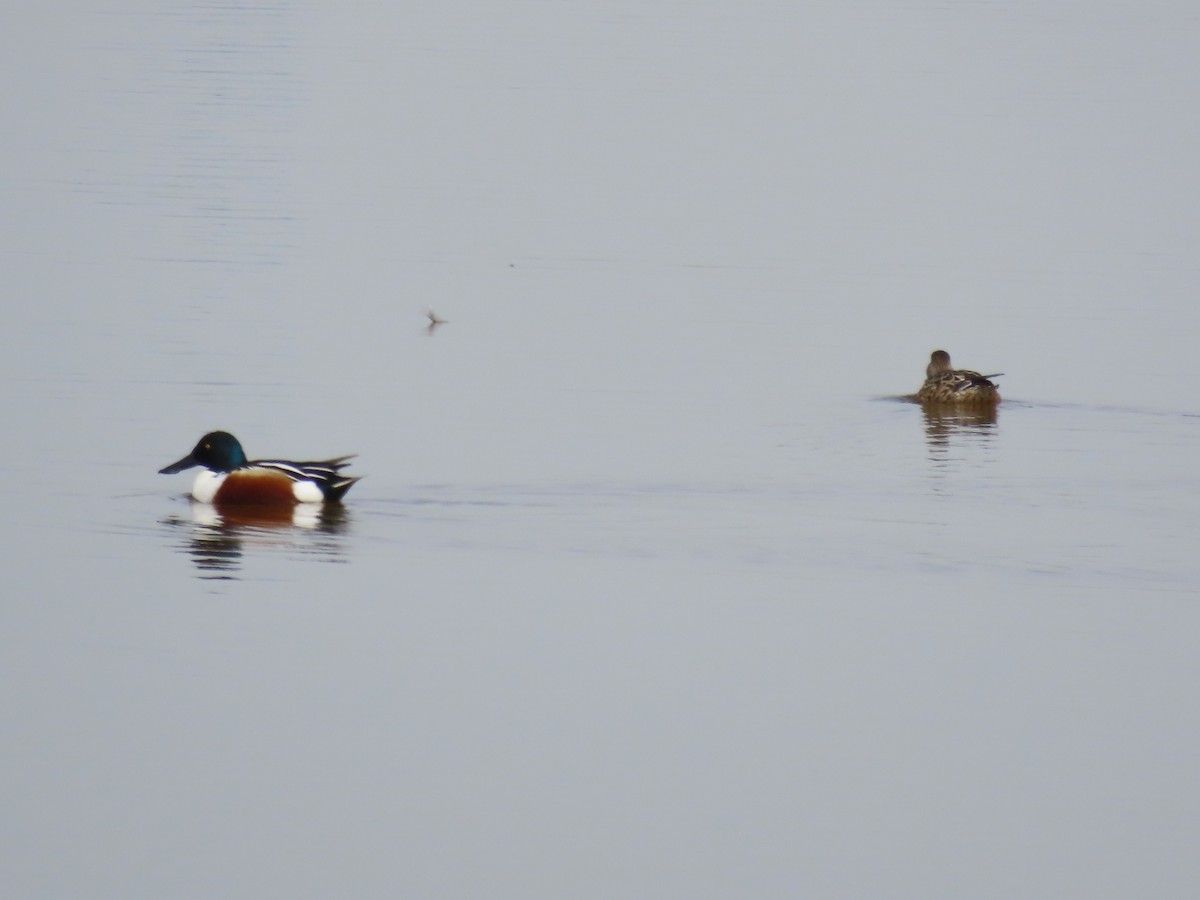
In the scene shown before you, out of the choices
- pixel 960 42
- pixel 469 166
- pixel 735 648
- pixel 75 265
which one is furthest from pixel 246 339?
pixel 960 42

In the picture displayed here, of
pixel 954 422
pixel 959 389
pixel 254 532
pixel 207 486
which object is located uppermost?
pixel 959 389

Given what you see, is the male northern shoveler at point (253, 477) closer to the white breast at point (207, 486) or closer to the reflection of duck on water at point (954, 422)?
the white breast at point (207, 486)

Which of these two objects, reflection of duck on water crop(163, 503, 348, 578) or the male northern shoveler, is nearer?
reflection of duck on water crop(163, 503, 348, 578)

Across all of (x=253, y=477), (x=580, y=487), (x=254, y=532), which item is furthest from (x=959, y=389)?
(x=254, y=532)

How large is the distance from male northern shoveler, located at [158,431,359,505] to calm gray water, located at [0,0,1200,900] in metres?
0.21

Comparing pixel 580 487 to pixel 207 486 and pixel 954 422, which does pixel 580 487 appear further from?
pixel 954 422

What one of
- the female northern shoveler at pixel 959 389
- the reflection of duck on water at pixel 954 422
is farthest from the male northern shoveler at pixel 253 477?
the female northern shoveler at pixel 959 389

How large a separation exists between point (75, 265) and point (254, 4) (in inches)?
1036

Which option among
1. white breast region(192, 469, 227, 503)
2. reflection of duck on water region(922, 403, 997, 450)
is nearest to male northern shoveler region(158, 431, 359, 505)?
white breast region(192, 469, 227, 503)

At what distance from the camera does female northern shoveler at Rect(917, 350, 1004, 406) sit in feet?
52.7

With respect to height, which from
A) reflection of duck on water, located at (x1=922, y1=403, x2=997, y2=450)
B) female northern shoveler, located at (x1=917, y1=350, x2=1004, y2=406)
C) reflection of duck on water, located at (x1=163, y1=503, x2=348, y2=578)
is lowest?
reflection of duck on water, located at (x1=163, y1=503, x2=348, y2=578)

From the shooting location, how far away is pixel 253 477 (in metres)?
12.5

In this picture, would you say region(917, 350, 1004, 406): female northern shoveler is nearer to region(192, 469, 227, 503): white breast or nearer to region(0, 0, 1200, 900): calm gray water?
region(0, 0, 1200, 900): calm gray water

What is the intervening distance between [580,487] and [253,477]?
6.22 feet
